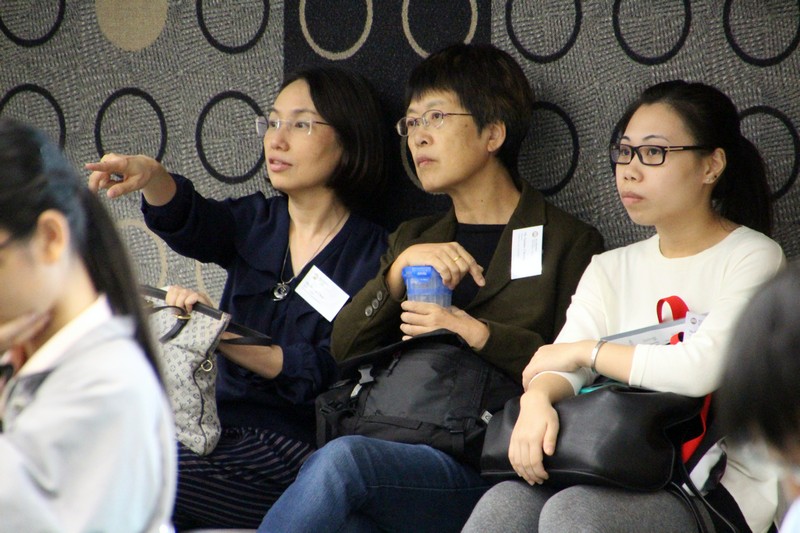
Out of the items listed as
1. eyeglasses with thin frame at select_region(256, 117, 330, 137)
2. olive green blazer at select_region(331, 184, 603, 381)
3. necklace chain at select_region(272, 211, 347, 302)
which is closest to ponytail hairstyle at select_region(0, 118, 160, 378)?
olive green blazer at select_region(331, 184, 603, 381)

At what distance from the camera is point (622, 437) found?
179 centimetres

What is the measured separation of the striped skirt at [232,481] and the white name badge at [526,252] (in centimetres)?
73

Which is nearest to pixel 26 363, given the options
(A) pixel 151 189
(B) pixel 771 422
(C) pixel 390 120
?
(B) pixel 771 422

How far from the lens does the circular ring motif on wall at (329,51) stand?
3104mm

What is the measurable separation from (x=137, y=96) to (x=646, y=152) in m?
2.02

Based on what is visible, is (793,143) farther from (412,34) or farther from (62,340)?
(62,340)

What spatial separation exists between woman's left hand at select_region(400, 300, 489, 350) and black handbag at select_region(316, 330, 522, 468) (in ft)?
0.10

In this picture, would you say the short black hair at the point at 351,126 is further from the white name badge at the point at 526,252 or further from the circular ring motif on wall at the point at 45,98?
the circular ring motif on wall at the point at 45,98

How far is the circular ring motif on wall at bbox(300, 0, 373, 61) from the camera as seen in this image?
3.10 metres

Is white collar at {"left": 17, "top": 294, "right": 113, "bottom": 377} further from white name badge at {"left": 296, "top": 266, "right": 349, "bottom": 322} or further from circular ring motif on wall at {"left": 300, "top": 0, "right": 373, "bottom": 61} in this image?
circular ring motif on wall at {"left": 300, "top": 0, "right": 373, "bottom": 61}

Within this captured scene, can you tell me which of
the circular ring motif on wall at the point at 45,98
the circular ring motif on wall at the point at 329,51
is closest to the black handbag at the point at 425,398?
the circular ring motif on wall at the point at 329,51

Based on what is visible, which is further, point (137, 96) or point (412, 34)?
point (137, 96)

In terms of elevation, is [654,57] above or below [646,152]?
above

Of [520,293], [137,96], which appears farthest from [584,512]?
[137,96]
